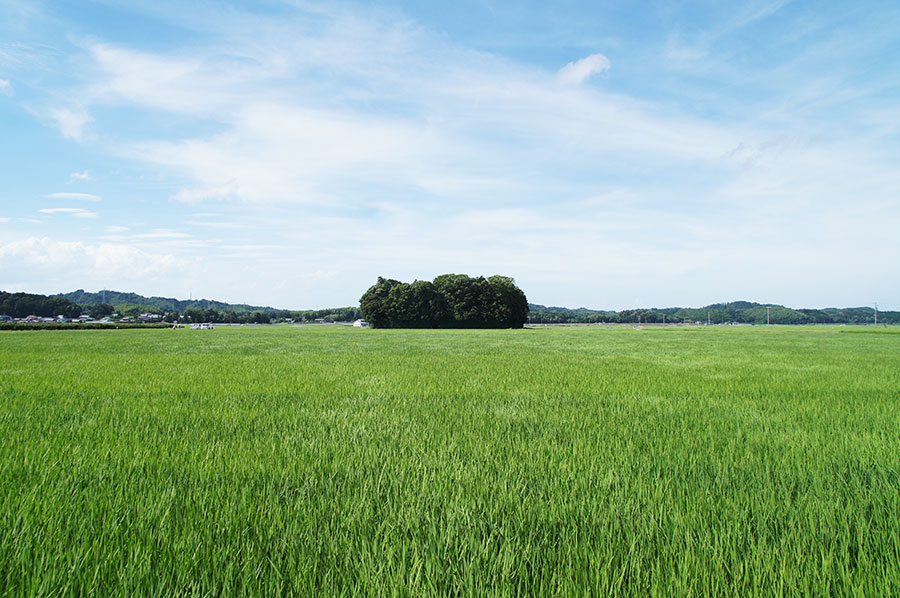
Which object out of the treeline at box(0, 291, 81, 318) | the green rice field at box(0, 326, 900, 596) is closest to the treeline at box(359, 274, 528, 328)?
the green rice field at box(0, 326, 900, 596)

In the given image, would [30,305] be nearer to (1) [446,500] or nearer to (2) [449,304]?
(2) [449,304]

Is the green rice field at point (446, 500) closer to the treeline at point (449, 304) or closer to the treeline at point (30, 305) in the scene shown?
the treeline at point (449, 304)

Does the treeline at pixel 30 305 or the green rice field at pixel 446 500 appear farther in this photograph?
the treeline at pixel 30 305

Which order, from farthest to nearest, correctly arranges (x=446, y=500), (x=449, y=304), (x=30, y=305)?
(x=30, y=305), (x=449, y=304), (x=446, y=500)

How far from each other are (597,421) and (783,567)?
3.65 metres

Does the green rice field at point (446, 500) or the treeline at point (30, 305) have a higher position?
the treeline at point (30, 305)

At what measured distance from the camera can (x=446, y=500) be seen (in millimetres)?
2953

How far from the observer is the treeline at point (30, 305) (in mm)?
131875

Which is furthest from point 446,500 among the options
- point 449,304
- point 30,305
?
point 30,305

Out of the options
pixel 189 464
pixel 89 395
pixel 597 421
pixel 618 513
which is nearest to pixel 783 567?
pixel 618 513

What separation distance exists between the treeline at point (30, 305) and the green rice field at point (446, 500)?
17514 centimetres

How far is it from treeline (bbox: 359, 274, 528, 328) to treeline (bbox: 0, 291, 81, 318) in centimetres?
11127

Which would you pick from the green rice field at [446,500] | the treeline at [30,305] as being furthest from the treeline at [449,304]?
the treeline at [30,305]

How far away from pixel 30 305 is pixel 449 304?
134054 millimetres
